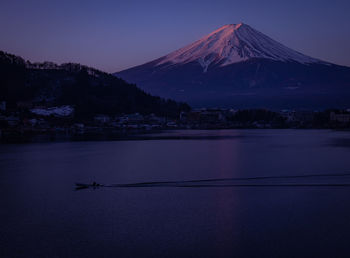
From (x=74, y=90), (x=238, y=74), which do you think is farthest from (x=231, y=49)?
(x=74, y=90)

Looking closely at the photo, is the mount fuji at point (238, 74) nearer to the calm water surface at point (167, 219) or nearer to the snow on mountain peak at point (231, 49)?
the snow on mountain peak at point (231, 49)

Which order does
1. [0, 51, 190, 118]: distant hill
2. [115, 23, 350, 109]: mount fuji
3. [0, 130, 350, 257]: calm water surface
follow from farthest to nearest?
[115, 23, 350, 109]: mount fuji < [0, 51, 190, 118]: distant hill < [0, 130, 350, 257]: calm water surface

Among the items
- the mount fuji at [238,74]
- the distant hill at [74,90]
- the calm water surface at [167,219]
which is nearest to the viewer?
the calm water surface at [167,219]

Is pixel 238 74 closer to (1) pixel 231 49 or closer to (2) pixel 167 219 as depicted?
(1) pixel 231 49

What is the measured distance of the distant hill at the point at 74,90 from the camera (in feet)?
109

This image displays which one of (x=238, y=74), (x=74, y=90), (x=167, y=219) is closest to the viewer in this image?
(x=167, y=219)

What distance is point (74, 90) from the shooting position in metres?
36.0

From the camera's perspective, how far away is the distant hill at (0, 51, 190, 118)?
33.1 meters

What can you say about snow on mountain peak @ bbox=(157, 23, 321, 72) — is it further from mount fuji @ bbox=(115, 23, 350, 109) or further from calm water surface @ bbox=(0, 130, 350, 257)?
calm water surface @ bbox=(0, 130, 350, 257)

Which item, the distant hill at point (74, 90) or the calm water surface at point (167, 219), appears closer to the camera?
the calm water surface at point (167, 219)

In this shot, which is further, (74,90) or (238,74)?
(238,74)

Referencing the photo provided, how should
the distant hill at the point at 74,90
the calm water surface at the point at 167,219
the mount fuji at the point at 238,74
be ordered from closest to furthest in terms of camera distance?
the calm water surface at the point at 167,219 < the distant hill at the point at 74,90 < the mount fuji at the point at 238,74

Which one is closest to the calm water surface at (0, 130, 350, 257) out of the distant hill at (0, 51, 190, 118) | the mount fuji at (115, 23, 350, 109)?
the distant hill at (0, 51, 190, 118)

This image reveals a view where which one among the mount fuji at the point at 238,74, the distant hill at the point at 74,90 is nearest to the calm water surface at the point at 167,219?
the distant hill at the point at 74,90
